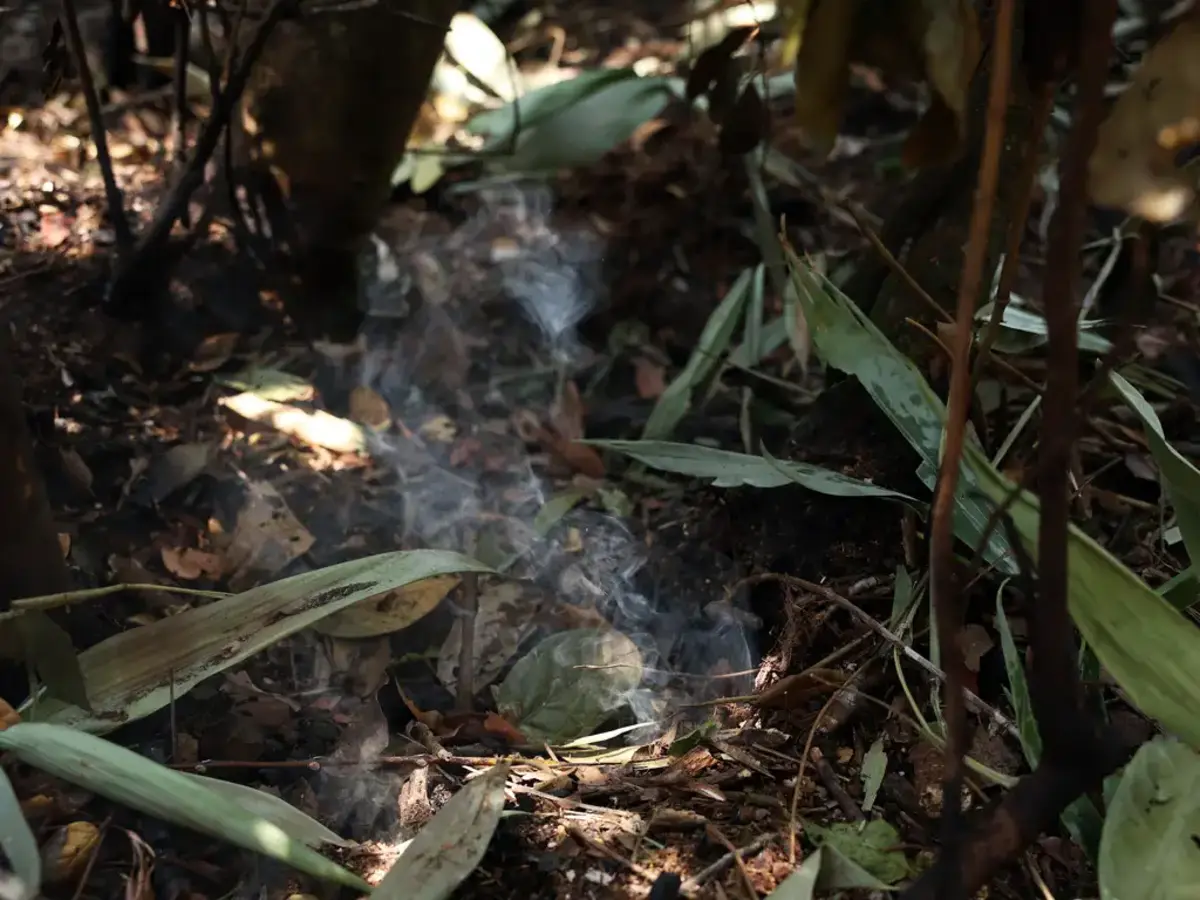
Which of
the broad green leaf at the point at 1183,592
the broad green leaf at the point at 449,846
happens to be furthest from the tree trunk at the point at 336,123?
the broad green leaf at the point at 1183,592

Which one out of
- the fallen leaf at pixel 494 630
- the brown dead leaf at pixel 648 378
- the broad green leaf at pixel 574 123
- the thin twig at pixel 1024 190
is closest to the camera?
the thin twig at pixel 1024 190

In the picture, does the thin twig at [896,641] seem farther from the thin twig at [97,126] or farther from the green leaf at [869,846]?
the thin twig at [97,126]

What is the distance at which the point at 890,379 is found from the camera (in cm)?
104

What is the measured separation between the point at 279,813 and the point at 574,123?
→ 125cm

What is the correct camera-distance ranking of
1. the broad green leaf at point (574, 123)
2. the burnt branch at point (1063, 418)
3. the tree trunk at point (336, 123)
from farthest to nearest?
the broad green leaf at point (574, 123), the tree trunk at point (336, 123), the burnt branch at point (1063, 418)

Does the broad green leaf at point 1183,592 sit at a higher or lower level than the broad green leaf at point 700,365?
higher

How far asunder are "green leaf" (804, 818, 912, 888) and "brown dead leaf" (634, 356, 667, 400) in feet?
2.72

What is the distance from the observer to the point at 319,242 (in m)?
1.49

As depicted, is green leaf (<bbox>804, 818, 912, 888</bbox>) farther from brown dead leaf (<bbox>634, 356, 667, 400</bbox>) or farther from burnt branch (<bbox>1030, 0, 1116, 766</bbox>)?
brown dead leaf (<bbox>634, 356, 667, 400</bbox>)

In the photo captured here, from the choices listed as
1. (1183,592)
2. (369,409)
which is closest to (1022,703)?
(1183,592)

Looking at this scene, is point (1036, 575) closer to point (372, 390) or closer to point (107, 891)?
point (107, 891)

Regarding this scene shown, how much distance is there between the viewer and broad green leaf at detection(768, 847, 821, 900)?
2.34 feet

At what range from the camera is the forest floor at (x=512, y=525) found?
2.68ft

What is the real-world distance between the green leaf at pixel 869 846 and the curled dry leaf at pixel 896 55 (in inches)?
22.3
